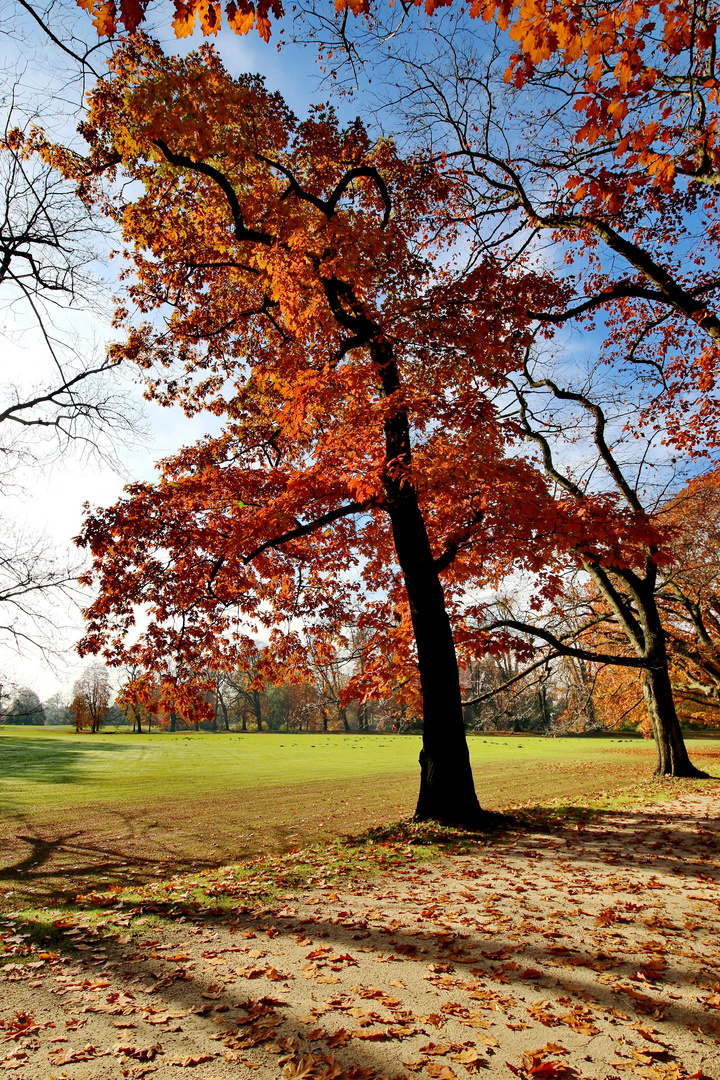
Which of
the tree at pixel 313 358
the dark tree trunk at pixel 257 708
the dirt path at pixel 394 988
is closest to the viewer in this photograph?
the dirt path at pixel 394 988

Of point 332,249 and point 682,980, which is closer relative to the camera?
point 682,980

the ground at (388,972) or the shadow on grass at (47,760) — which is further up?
the ground at (388,972)

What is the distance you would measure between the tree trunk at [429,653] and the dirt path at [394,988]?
305 centimetres

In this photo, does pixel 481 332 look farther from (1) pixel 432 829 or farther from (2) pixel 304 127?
(1) pixel 432 829

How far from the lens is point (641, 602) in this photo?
1498cm

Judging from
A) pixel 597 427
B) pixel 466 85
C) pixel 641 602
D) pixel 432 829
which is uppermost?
pixel 466 85

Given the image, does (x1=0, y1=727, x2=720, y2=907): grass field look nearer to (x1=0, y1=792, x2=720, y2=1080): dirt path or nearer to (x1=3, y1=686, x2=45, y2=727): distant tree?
(x1=3, y1=686, x2=45, y2=727): distant tree

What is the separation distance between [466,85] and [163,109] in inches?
247

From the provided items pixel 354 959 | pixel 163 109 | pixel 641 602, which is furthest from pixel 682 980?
pixel 641 602

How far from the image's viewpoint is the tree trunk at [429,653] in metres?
8.92

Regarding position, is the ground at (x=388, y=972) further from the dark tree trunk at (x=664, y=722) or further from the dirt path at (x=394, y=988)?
the dark tree trunk at (x=664, y=722)

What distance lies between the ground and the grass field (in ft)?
14.0

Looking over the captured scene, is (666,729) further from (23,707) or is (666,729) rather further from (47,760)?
(47,760)

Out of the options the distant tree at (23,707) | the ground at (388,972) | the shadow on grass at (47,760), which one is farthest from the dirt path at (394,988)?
the shadow on grass at (47,760)
